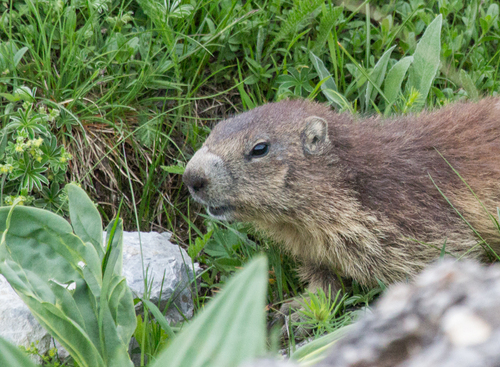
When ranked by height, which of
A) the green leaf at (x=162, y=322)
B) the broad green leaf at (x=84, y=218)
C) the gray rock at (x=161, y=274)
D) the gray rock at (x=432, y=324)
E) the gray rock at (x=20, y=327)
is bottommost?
the gray rock at (x=161, y=274)

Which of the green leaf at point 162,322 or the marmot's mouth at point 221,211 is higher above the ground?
the marmot's mouth at point 221,211

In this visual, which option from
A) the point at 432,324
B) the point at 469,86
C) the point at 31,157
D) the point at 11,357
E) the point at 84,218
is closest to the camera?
the point at 432,324

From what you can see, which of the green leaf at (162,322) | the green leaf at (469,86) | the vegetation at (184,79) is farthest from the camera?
the green leaf at (469,86)

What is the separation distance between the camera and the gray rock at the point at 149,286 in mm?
2984

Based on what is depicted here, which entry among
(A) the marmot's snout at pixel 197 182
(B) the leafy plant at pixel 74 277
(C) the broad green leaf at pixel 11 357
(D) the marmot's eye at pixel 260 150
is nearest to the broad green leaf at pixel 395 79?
(D) the marmot's eye at pixel 260 150

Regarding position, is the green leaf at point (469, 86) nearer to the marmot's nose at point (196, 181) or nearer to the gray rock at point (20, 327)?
the marmot's nose at point (196, 181)

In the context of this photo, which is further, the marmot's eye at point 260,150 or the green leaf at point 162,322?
the marmot's eye at point 260,150

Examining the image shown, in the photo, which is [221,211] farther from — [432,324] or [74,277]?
[432,324]

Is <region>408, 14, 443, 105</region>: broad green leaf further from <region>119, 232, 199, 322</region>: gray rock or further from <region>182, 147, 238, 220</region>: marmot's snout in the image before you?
<region>119, 232, 199, 322</region>: gray rock

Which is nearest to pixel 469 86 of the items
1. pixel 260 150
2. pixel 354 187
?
pixel 354 187

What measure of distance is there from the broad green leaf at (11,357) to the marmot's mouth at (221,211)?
205 cm

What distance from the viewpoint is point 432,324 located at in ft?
3.57

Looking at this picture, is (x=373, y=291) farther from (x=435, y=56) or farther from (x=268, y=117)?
(x=435, y=56)

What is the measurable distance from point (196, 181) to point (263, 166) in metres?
0.45
